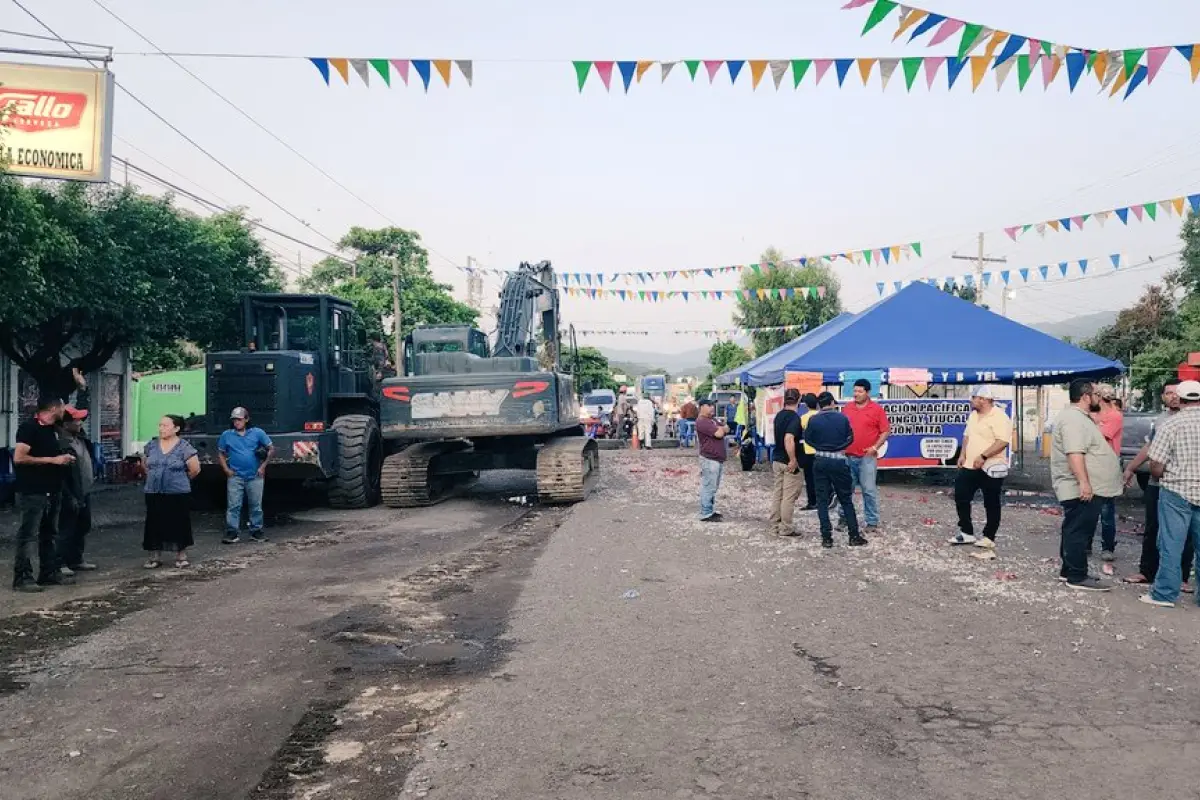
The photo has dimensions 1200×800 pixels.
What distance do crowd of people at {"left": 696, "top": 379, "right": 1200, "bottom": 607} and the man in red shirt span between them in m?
0.01

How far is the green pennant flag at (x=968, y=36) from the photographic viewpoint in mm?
9859

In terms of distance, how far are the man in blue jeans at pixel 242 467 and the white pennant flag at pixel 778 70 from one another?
750 centimetres

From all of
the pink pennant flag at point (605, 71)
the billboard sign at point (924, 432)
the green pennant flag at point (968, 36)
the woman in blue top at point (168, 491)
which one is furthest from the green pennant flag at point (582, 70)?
the billboard sign at point (924, 432)

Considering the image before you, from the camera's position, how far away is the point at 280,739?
15.3 feet

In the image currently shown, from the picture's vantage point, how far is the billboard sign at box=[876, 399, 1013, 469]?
1706 centimetres

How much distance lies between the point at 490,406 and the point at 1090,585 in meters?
8.52

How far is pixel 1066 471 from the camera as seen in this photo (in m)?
8.06

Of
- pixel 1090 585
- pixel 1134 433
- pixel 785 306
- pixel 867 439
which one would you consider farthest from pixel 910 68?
pixel 785 306

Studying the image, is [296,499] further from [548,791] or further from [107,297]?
[548,791]

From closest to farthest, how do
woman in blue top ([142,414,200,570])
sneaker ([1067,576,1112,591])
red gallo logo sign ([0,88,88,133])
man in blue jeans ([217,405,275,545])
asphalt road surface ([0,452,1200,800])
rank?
asphalt road surface ([0,452,1200,800]) < sneaker ([1067,576,1112,591]) < woman in blue top ([142,414,200,570]) < man in blue jeans ([217,405,275,545]) < red gallo logo sign ([0,88,88,133])

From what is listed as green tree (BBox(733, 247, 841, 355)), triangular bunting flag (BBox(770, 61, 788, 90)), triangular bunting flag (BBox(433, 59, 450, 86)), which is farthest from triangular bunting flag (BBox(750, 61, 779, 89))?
green tree (BBox(733, 247, 841, 355))

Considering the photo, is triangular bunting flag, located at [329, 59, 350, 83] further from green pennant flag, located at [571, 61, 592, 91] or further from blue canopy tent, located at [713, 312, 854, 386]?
blue canopy tent, located at [713, 312, 854, 386]

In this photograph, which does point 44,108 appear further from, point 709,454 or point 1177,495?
point 1177,495

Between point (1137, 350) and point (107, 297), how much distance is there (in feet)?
126
